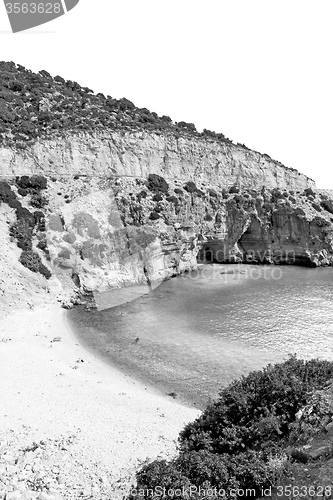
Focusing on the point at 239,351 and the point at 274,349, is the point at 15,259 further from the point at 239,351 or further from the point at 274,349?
the point at 274,349

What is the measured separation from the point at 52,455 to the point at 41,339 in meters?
11.3

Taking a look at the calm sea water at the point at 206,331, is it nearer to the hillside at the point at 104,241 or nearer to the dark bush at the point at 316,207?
the hillside at the point at 104,241

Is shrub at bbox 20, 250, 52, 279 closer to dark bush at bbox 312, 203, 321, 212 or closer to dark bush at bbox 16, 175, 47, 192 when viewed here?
dark bush at bbox 16, 175, 47, 192

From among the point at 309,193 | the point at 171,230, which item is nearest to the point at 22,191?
the point at 171,230

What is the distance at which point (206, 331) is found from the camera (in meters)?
24.7

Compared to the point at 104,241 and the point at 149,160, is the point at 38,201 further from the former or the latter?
the point at 149,160

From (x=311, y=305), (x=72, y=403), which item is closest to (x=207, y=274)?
(x=311, y=305)

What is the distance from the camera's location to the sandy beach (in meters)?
12.4

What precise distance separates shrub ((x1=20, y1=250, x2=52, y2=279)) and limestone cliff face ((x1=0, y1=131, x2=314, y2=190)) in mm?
12803

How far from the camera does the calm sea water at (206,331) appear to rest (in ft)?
64.1

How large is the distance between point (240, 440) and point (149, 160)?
44.8 metres

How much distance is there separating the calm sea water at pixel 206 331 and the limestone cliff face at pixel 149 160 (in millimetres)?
20746

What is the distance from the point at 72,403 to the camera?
15500 mm

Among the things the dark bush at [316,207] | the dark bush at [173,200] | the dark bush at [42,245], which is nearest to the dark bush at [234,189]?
the dark bush at [173,200]
